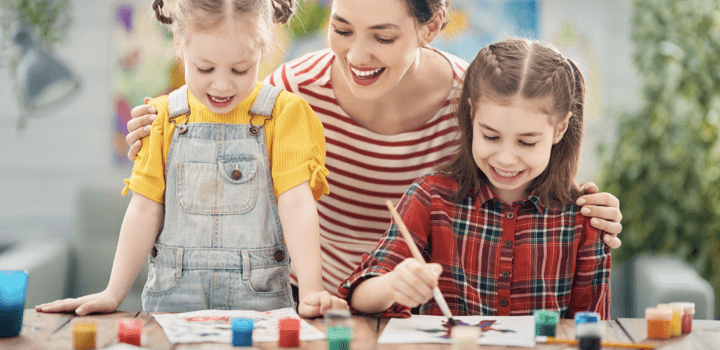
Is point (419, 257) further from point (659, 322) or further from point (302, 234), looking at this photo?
point (659, 322)

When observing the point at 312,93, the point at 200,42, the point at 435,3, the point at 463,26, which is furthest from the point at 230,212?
the point at 463,26

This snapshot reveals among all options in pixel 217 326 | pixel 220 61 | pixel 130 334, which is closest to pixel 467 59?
pixel 220 61

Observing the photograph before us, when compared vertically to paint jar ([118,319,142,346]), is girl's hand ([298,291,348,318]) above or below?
above

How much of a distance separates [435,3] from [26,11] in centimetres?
272

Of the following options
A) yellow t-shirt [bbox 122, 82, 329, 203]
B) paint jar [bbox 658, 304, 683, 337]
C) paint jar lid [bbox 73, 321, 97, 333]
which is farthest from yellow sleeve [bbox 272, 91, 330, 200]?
paint jar [bbox 658, 304, 683, 337]

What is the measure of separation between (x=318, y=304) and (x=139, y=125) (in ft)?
1.67

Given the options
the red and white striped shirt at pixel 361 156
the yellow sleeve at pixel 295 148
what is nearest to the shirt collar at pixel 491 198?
the red and white striped shirt at pixel 361 156

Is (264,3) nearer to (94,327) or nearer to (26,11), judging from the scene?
(94,327)

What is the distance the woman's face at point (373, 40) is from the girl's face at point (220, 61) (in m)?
0.22

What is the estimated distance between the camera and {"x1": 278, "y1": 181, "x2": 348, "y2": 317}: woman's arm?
3.93 feet

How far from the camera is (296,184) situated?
1.24 m

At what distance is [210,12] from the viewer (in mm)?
1187

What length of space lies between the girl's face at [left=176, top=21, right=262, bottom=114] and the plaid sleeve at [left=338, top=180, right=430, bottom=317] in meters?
0.40

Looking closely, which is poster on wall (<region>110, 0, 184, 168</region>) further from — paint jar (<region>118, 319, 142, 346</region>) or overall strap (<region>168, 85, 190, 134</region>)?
paint jar (<region>118, 319, 142, 346</region>)
